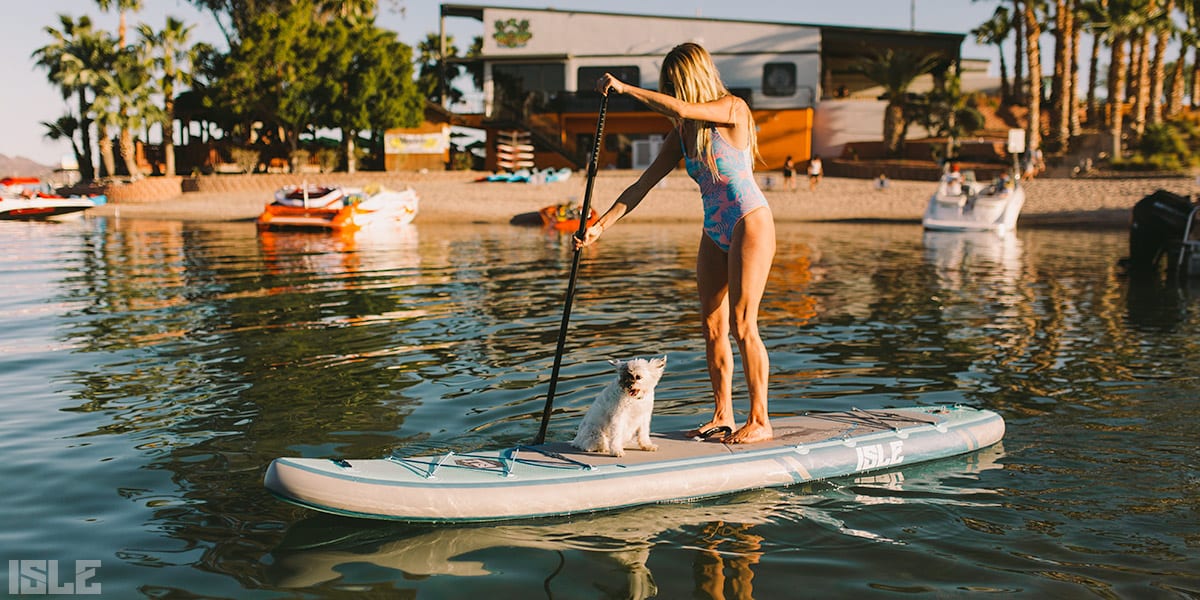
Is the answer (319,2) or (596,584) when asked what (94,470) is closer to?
(596,584)

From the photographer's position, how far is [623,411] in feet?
17.9

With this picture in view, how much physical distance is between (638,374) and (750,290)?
38.0 inches

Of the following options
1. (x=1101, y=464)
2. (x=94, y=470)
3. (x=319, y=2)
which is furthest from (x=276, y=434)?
(x=319, y=2)

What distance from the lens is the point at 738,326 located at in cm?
573

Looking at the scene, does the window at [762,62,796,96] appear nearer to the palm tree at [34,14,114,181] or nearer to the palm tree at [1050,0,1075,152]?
the palm tree at [1050,0,1075,152]

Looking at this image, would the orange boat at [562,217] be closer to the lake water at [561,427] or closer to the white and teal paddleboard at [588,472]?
the lake water at [561,427]

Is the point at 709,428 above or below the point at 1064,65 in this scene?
below

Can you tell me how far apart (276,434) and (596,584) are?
3425mm

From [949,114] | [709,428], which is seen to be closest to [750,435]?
[709,428]

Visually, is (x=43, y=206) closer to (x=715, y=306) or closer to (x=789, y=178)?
(x=789, y=178)

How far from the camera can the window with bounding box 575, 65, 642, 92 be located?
166 ft

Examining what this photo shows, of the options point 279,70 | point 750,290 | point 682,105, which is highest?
point 279,70

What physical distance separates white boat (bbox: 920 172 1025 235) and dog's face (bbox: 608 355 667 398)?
87.2 feet

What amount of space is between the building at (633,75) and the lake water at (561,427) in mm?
33635
